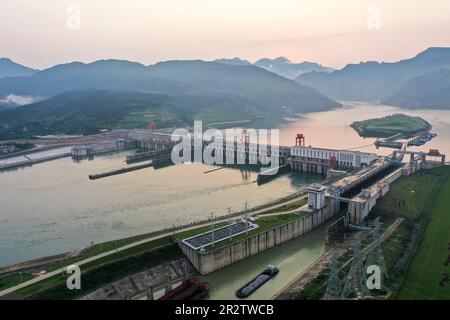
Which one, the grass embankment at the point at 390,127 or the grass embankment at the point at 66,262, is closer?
the grass embankment at the point at 66,262

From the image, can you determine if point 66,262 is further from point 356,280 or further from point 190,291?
point 356,280

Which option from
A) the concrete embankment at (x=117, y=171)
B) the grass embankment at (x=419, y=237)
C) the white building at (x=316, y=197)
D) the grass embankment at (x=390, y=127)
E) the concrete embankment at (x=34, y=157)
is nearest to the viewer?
the grass embankment at (x=419, y=237)

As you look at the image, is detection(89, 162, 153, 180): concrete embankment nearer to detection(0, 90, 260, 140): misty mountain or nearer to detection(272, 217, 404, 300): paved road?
detection(272, 217, 404, 300): paved road

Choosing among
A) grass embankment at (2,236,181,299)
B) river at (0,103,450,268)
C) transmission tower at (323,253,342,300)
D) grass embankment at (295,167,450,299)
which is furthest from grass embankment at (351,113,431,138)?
grass embankment at (2,236,181,299)

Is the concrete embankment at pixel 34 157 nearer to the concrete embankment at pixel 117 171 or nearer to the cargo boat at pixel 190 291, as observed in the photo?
the concrete embankment at pixel 117 171

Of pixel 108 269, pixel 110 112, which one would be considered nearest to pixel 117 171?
pixel 108 269

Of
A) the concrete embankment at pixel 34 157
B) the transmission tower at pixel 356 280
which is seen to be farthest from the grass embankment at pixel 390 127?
the transmission tower at pixel 356 280
